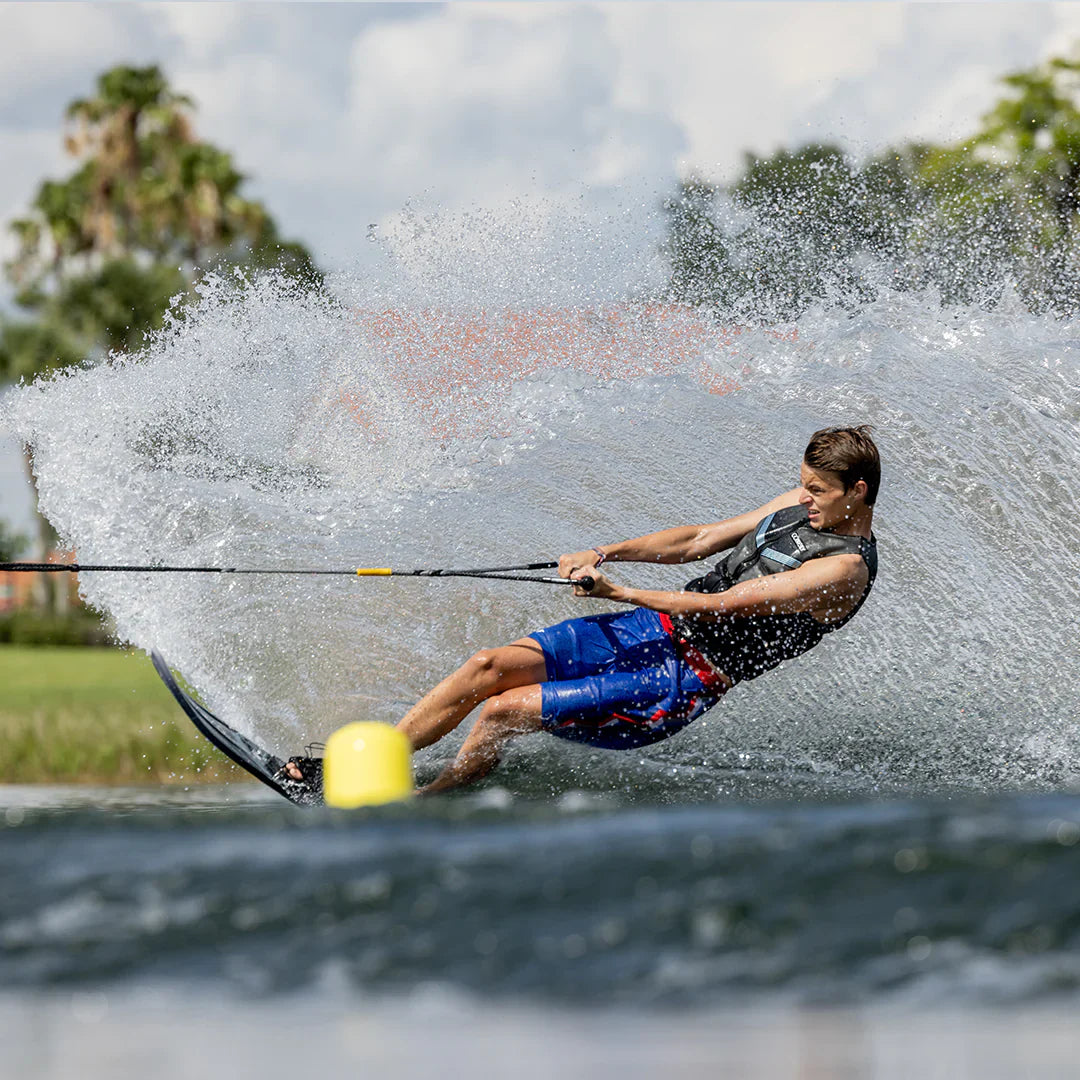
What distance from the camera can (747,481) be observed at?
25.1ft

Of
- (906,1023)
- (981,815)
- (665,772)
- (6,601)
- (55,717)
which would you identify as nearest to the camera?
(906,1023)

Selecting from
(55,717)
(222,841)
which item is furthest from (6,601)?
(222,841)

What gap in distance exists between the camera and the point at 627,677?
18.8ft

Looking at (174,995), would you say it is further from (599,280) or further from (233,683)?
(599,280)

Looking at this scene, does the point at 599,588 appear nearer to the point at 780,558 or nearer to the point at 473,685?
the point at 473,685

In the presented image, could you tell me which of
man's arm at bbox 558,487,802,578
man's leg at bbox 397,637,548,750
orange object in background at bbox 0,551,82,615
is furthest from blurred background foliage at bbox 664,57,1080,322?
orange object in background at bbox 0,551,82,615

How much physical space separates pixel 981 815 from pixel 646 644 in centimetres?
192

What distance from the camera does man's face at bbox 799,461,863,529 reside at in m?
5.59

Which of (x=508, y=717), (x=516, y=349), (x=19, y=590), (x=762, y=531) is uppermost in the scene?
(x=19, y=590)

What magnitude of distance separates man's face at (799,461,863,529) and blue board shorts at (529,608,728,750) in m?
0.68

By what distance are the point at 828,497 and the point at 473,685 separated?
1413 millimetres

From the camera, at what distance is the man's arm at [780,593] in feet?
18.0

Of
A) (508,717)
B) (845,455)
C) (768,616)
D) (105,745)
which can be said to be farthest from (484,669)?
(105,745)

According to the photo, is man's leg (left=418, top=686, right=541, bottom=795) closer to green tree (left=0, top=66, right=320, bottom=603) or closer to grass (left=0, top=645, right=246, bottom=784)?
grass (left=0, top=645, right=246, bottom=784)
